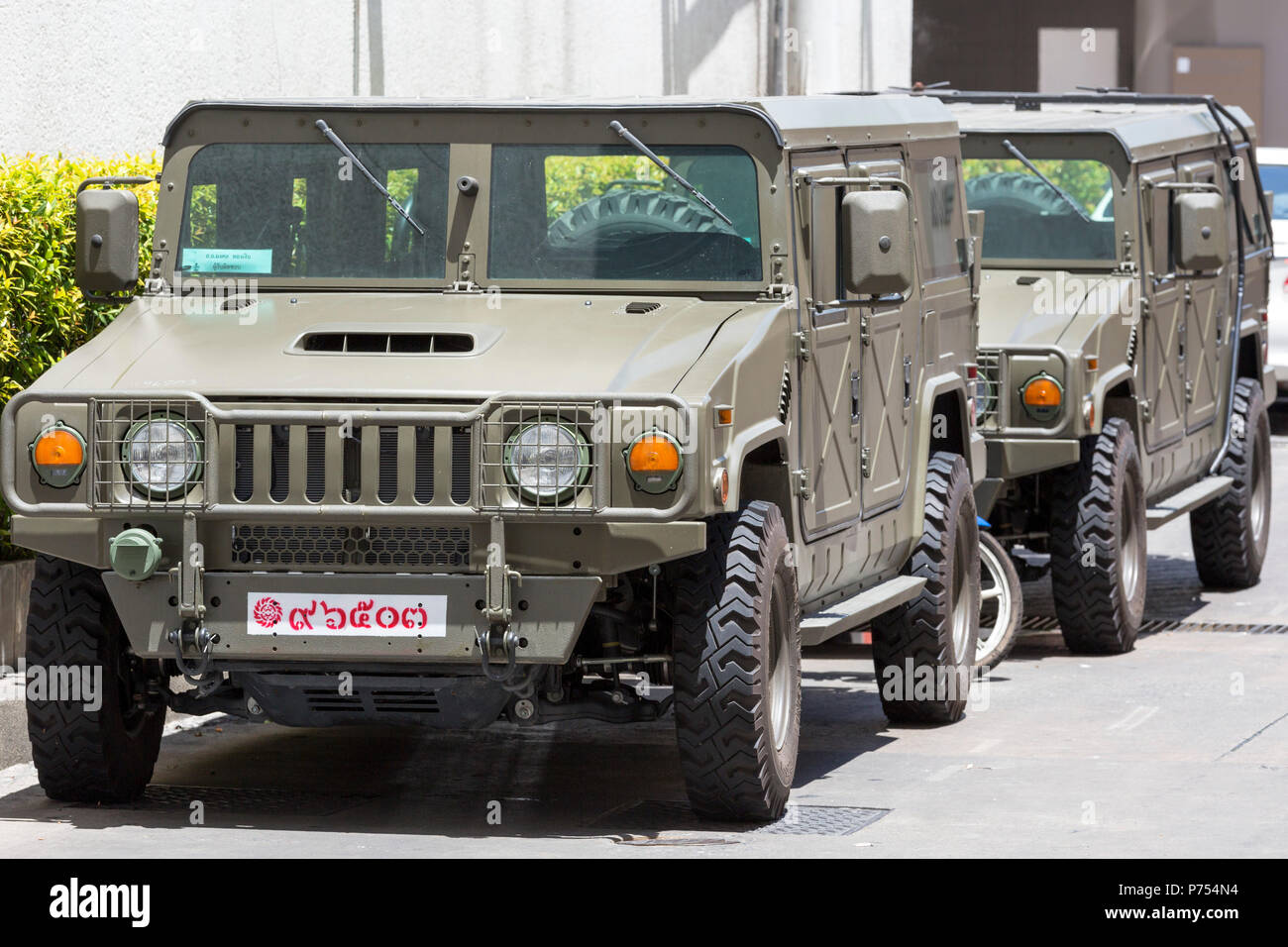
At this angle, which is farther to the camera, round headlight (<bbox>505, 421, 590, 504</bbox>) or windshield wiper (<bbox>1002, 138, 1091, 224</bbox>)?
windshield wiper (<bbox>1002, 138, 1091, 224</bbox>)

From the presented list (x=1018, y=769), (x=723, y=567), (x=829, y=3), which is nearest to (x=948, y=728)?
(x=1018, y=769)

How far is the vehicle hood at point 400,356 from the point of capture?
7.54 m

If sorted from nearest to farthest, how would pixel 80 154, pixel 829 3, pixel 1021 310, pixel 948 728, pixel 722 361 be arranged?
pixel 722 361, pixel 948 728, pixel 1021 310, pixel 80 154, pixel 829 3

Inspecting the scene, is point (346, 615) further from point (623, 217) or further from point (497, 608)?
point (623, 217)

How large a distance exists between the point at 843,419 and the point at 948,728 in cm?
172

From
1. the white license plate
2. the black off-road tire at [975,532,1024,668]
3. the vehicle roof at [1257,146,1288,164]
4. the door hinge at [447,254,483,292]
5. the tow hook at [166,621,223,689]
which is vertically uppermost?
the vehicle roof at [1257,146,1288,164]

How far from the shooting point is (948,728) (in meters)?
10.0

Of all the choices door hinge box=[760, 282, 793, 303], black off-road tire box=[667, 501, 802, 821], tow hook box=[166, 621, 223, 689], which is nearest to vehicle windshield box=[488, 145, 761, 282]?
door hinge box=[760, 282, 793, 303]

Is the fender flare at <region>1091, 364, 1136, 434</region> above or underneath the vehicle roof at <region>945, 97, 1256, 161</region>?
underneath

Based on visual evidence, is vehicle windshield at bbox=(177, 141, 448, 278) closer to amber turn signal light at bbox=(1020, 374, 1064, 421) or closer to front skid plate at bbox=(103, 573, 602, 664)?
front skid plate at bbox=(103, 573, 602, 664)

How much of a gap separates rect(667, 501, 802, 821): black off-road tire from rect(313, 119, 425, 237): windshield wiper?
5.25 feet

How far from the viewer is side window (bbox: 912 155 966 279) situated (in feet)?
33.3

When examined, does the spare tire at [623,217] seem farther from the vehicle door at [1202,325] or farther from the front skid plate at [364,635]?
the vehicle door at [1202,325]

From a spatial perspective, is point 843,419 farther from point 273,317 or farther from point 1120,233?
point 1120,233
